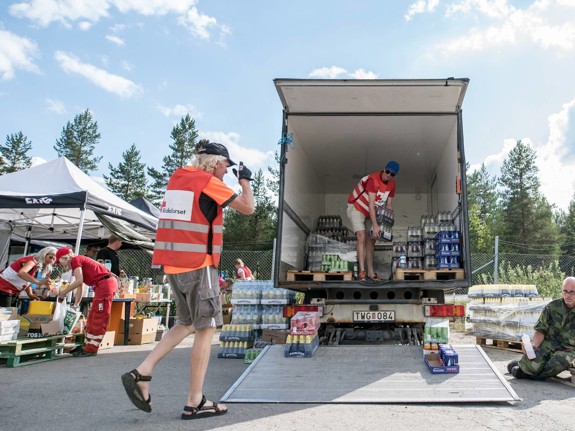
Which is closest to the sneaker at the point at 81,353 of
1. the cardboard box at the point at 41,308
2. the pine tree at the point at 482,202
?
the cardboard box at the point at 41,308

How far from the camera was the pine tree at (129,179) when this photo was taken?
143ft

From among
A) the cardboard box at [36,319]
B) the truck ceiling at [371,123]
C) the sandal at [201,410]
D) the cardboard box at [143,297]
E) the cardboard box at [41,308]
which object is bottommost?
the sandal at [201,410]

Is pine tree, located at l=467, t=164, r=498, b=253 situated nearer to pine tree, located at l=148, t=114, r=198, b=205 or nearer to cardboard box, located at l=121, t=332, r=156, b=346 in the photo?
pine tree, located at l=148, t=114, r=198, b=205

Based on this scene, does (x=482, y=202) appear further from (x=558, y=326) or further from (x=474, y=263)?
(x=558, y=326)

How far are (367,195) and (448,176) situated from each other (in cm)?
126

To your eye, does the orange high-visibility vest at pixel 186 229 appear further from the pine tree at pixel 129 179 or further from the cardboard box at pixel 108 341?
the pine tree at pixel 129 179

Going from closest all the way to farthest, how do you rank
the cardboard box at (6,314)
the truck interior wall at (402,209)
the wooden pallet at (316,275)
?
1. the wooden pallet at (316,275)
2. the cardboard box at (6,314)
3. the truck interior wall at (402,209)

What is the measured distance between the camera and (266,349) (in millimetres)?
5391

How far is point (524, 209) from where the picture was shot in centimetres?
4562

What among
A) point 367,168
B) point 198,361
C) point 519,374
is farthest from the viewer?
point 367,168

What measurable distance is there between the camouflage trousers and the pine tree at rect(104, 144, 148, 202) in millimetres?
41963

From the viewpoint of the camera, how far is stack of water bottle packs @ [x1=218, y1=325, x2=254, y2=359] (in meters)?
7.31

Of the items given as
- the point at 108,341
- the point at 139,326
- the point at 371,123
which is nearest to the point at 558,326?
the point at 371,123

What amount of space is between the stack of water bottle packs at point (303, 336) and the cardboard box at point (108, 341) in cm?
426
